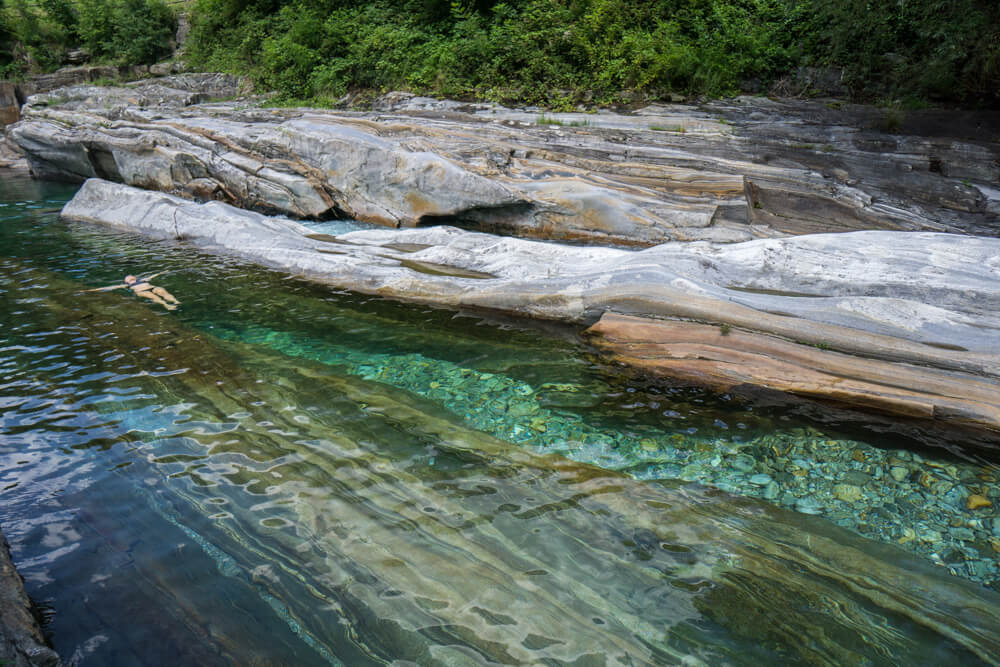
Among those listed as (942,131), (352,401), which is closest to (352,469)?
(352,401)

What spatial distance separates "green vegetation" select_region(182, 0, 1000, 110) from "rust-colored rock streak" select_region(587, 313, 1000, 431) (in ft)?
26.6

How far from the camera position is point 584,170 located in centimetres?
1007

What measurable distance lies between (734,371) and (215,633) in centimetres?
422

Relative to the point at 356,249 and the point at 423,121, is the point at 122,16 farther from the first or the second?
the point at 356,249

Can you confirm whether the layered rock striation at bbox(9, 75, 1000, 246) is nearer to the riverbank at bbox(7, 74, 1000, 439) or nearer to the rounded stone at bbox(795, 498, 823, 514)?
the riverbank at bbox(7, 74, 1000, 439)

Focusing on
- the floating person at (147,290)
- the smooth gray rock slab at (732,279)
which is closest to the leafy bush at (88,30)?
the floating person at (147,290)

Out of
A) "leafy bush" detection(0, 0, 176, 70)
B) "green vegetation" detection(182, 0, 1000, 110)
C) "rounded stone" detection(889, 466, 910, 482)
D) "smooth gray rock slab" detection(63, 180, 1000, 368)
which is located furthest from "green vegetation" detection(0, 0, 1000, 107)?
"rounded stone" detection(889, 466, 910, 482)

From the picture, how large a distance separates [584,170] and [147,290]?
7237 mm

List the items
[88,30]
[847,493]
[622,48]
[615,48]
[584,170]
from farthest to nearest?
[88,30] < [615,48] < [622,48] < [584,170] < [847,493]

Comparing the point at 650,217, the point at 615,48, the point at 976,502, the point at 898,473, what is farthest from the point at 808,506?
the point at 615,48

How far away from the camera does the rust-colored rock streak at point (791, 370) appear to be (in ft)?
13.6

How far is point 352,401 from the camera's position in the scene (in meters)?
4.82

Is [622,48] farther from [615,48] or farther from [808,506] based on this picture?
[808,506]

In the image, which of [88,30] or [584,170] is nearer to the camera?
[584,170]
